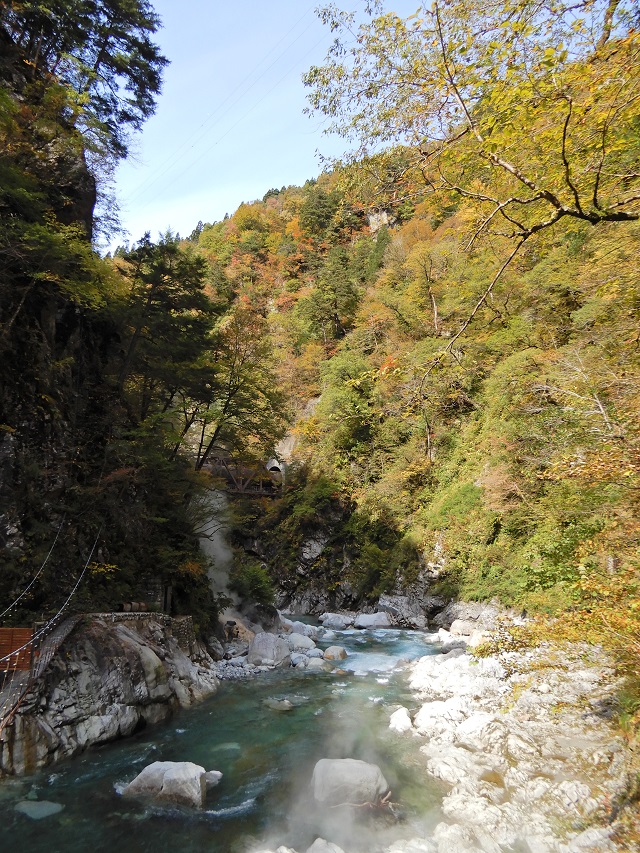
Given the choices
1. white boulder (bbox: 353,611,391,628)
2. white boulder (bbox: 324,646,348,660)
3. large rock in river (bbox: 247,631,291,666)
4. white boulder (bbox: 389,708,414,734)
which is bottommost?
white boulder (bbox: 353,611,391,628)

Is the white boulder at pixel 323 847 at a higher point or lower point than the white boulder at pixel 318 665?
higher

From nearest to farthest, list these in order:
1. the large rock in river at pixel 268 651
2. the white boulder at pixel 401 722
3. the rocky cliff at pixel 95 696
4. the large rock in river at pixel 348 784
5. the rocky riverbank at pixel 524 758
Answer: the rocky riverbank at pixel 524 758, the large rock in river at pixel 348 784, the rocky cliff at pixel 95 696, the white boulder at pixel 401 722, the large rock in river at pixel 268 651

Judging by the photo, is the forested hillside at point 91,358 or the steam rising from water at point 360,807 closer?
the steam rising from water at point 360,807

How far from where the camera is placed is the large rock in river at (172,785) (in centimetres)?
553

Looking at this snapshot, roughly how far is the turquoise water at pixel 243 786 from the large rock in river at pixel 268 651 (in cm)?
268

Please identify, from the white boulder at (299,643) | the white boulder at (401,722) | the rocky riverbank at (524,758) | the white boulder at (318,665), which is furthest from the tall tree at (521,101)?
the white boulder at (299,643)

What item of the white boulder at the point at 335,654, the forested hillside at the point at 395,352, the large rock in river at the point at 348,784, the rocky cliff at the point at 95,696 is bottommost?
the white boulder at the point at 335,654

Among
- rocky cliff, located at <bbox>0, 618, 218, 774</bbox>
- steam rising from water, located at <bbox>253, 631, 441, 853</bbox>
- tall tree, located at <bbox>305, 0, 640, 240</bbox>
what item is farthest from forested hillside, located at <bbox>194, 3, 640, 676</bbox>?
rocky cliff, located at <bbox>0, 618, 218, 774</bbox>

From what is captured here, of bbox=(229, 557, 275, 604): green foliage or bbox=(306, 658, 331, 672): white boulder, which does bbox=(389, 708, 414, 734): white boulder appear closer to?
bbox=(306, 658, 331, 672): white boulder

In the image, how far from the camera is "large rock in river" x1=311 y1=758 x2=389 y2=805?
17.9 ft

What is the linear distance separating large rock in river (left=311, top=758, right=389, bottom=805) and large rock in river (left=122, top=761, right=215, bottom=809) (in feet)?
4.98

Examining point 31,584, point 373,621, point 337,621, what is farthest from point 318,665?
point 31,584

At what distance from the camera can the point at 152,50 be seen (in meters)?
16.4

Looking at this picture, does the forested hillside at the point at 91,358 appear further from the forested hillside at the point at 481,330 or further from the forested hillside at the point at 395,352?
the forested hillside at the point at 481,330
